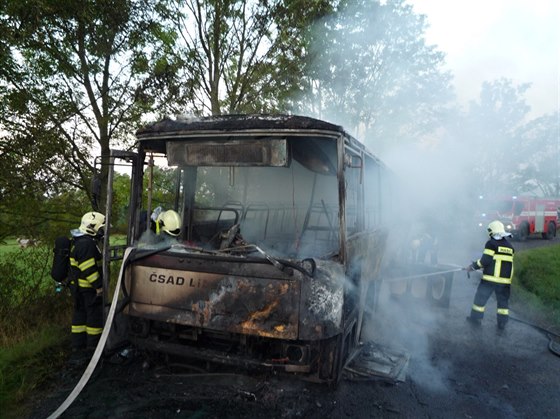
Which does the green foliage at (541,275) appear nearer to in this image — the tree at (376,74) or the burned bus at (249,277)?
the burned bus at (249,277)

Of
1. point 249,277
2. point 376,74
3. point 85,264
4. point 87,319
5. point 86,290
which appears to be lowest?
point 87,319

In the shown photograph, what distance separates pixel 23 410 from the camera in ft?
11.2

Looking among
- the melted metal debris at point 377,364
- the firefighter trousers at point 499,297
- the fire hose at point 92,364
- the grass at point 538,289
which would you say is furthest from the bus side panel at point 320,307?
the grass at point 538,289

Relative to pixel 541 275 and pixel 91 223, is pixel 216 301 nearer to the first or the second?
pixel 91 223

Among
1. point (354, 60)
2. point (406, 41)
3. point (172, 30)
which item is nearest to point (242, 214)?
point (172, 30)

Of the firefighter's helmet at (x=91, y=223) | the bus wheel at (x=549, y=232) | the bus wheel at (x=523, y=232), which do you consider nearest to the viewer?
the firefighter's helmet at (x=91, y=223)

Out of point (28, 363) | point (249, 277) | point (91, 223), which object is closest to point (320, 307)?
point (249, 277)

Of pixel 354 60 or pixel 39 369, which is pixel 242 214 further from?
pixel 354 60

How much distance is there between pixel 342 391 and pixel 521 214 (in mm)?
19462

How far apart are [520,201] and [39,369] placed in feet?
68.9

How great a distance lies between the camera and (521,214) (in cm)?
1933

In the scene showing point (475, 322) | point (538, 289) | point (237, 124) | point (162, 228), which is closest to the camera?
point (237, 124)

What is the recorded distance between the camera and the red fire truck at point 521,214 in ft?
61.0

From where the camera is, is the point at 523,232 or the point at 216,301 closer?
the point at 216,301
